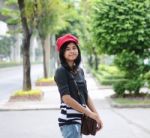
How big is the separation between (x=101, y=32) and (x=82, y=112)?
14.7 m

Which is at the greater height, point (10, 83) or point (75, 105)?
point (75, 105)

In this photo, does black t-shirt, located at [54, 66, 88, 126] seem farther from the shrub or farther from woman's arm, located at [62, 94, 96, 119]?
the shrub

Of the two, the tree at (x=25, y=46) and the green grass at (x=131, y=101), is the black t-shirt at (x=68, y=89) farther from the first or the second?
the tree at (x=25, y=46)

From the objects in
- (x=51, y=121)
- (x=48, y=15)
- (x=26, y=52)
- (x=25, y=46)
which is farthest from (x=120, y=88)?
(x=48, y=15)

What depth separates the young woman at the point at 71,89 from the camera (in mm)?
5395

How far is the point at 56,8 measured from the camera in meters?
27.6

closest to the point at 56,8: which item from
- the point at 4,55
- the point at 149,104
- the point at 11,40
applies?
the point at 149,104

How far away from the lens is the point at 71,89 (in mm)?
5453

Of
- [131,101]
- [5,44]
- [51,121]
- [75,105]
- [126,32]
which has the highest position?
[126,32]

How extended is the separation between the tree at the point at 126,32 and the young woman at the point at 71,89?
14.1 meters

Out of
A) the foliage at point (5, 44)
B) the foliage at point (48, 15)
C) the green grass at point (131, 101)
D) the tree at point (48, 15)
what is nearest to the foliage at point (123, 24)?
the green grass at point (131, 101)

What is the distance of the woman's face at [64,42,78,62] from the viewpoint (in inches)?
216

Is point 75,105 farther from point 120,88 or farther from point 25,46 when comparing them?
point 25,46

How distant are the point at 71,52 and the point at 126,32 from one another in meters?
14.2
